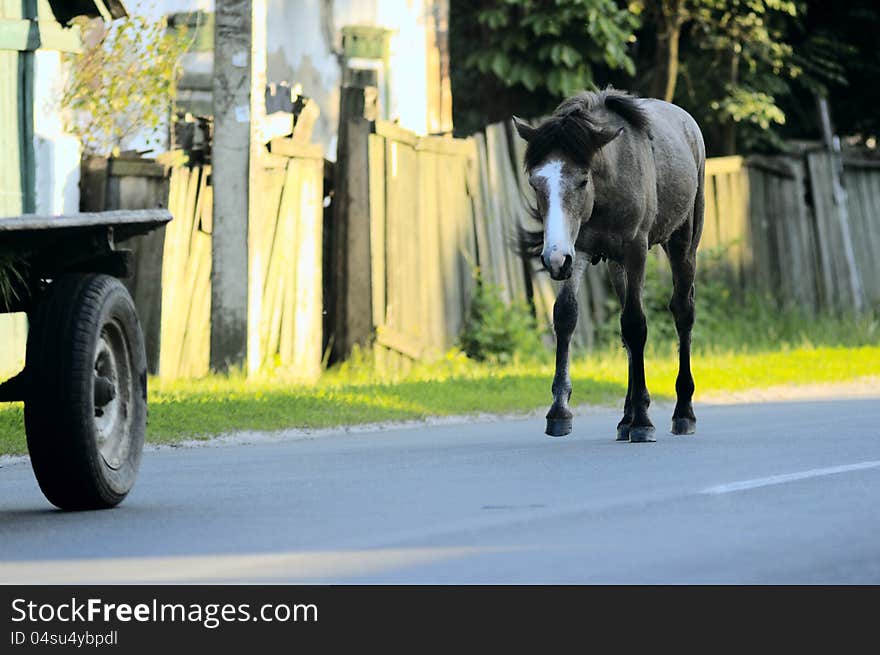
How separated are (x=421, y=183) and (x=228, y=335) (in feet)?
12.2

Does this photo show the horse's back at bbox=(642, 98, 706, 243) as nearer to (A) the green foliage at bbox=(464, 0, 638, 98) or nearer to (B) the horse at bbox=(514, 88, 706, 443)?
(B) the horse at bbox=(514, 88, 706, 443)

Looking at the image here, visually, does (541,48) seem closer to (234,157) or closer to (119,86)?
(119,86)

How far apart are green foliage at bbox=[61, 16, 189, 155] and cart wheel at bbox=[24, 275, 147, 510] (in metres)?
10.9

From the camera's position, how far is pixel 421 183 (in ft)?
64.5

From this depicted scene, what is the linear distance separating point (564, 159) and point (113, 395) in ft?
13.3

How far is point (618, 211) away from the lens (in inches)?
487

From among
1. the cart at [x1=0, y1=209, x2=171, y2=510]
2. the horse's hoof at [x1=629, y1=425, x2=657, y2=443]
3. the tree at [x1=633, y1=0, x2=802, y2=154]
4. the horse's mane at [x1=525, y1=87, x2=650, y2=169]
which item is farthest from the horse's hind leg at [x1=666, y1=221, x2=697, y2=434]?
the tree at [x1=633, y1=0, x2=802, y2=154]

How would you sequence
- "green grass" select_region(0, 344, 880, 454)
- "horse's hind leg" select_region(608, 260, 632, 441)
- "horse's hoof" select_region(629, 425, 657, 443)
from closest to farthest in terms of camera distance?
"horse's hoof" select_region(629, 425, 657, 443)
"horse's hind leg" select_region(608, 260, 632, 441)
"green grass" select_region(0, 344, 880, 454)

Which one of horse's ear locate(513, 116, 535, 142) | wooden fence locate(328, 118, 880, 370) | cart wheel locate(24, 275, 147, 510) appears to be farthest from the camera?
wooden fence locate(328, 118, 880, 370)

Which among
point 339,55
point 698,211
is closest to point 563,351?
point 698,211

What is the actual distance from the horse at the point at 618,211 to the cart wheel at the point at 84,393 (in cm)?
323

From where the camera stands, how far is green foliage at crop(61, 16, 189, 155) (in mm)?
19953

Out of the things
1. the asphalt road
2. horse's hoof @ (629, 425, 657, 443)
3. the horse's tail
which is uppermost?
the horse's tail

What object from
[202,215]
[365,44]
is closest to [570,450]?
[202,215]
